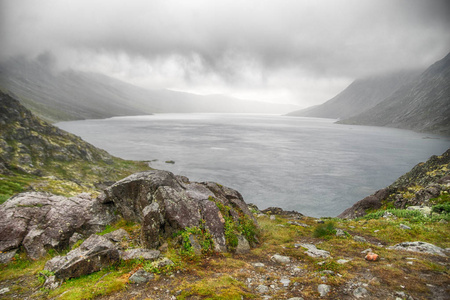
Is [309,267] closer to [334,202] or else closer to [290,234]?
[290,234]

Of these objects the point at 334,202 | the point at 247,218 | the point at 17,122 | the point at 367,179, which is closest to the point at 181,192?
the point at 247,218

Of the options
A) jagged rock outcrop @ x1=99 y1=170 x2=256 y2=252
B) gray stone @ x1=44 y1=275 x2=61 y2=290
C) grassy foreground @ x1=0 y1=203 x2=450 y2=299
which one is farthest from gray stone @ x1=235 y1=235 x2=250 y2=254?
gray stone @ x1=44 y1=275 x2=61 y2=290

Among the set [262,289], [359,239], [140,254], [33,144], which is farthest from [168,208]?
[33,144]

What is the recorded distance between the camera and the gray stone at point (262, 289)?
30.6 feet

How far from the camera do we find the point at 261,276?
34.6ft

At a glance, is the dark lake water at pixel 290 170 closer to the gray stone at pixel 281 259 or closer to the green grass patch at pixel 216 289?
the gray stone at pixel 281 259

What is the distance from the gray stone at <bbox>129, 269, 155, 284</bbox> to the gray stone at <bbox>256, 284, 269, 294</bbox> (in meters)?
4.34

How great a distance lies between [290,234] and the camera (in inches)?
669

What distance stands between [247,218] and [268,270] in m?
5.27

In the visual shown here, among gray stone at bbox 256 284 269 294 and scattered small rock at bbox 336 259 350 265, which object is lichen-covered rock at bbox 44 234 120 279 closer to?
gray stone at bbox 256 284 269 294

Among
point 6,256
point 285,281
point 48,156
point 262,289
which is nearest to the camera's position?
point 262,289

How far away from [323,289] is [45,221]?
A: 53.3ft

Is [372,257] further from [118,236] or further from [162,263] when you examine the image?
[118,236]

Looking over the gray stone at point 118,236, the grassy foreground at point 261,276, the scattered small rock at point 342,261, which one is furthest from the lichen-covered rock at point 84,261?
the scattered small rock at point 342,261
